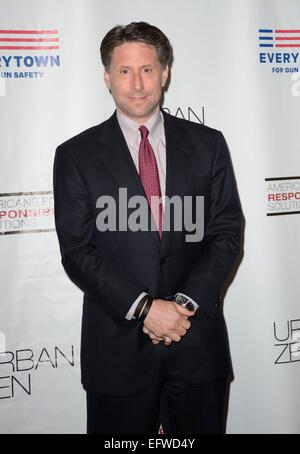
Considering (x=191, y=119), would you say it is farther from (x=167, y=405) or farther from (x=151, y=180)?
(x=167, y=405)

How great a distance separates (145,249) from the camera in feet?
6.23

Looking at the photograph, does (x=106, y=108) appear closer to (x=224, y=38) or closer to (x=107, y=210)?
(x=224, y=38)

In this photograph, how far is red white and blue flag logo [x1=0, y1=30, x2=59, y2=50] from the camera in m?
2.47

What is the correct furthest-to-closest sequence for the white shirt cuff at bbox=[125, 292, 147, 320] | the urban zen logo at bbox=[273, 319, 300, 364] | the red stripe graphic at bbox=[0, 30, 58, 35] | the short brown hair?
the urban zen logo at bbox=[273, 319, 300, 364], the red stripe graphic at bbox=[0, 30, 58, 35], the short brown hair, the white shirt cuff at bbox=[125, 292, 147, 320]

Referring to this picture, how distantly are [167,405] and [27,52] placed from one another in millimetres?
1778

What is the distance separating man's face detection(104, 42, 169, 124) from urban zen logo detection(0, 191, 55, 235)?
2.72 feet

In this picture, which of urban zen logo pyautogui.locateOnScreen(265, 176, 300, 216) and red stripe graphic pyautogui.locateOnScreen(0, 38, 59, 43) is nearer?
red stripe graphic pyautogui.locateOnScreen(0, 38, 59, 43)

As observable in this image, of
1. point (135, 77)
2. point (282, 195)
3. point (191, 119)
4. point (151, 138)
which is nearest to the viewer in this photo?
point (135, 77)

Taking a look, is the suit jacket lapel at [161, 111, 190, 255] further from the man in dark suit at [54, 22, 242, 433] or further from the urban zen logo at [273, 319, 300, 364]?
the urban zen logo at [273, 319, 300, 364]

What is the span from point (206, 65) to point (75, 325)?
1.54 m

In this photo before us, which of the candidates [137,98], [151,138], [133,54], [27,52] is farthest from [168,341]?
[27,52]

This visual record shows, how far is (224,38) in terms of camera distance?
8.81 feet

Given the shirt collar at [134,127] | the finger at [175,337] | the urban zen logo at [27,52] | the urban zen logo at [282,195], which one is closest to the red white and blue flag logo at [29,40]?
the urban zen logo at [27,52]

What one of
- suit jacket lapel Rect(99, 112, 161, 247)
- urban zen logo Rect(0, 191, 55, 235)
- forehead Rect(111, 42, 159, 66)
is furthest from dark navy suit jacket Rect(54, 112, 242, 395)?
urban zen logo Rect(0, 191, 55, 235)
